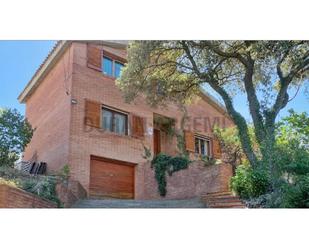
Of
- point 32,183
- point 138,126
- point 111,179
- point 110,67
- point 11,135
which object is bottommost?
point 32,183

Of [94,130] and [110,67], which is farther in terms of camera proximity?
[110,67]

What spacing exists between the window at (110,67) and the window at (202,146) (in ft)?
12.9

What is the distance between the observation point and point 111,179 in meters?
12.6

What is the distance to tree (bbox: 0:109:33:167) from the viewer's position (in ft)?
36.6

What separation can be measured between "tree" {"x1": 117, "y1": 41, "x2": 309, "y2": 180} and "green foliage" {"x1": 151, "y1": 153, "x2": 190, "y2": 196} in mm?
1636

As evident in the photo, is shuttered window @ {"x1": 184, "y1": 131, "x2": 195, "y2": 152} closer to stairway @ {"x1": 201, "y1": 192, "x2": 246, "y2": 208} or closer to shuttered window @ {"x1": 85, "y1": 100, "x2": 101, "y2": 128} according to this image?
shuttered window @ {"x1": 85, "y1": 100, "x2": 101, "y2": 128}

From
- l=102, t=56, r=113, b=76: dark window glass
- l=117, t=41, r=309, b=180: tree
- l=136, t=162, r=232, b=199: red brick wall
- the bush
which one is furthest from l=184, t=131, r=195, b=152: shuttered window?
the bush

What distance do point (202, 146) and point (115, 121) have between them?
3932 millimetres

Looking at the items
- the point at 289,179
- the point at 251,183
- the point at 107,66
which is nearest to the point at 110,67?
the point at 107,66

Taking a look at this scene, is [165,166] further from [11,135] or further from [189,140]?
[11,135]
